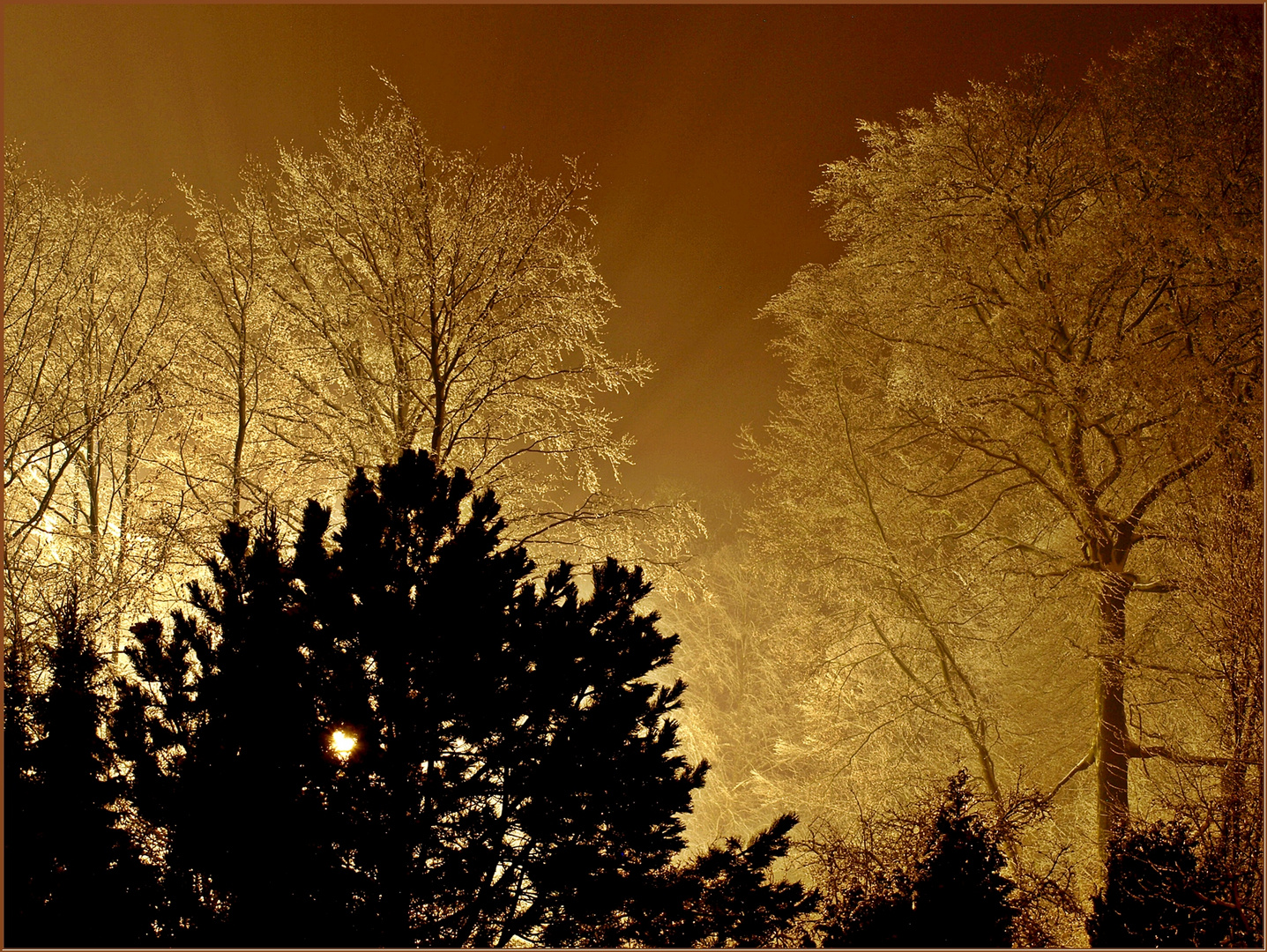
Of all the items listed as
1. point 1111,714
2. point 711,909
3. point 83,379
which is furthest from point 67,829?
point 1111,714

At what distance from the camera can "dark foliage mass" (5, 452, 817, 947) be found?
3.07 metres

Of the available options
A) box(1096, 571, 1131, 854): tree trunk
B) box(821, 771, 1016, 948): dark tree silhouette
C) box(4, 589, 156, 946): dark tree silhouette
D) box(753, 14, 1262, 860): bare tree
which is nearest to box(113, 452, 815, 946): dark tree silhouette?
box(4, 589, 156, 946): dark tree silhouette

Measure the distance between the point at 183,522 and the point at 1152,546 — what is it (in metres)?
11.1

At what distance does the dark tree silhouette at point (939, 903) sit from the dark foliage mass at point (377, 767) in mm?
282

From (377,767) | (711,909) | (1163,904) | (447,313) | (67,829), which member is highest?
(447,313)

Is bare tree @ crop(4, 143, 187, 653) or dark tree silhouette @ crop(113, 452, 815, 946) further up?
bare tree @ crop(4, 143, 187, 653)

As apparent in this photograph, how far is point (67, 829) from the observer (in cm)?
320

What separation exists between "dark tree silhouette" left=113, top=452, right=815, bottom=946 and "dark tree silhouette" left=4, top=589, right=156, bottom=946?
18cm

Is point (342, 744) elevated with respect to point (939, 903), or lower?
elevated

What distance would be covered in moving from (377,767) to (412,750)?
17cm

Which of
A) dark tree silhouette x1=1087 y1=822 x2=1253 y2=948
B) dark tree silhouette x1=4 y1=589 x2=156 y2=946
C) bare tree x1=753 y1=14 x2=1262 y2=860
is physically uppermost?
bare tree x1=753 y1=14 x2=1262 y2=860

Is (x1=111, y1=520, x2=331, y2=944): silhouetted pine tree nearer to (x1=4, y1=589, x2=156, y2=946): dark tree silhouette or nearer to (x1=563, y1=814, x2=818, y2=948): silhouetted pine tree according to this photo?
(x1=4, y1=589, x2=156, y2=946): dark tree silhouette

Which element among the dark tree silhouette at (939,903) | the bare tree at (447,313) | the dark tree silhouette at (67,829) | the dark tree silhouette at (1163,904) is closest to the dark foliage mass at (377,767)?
the dark tree silhouette at (67,829)

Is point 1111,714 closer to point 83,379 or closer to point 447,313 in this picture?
point 447,313
